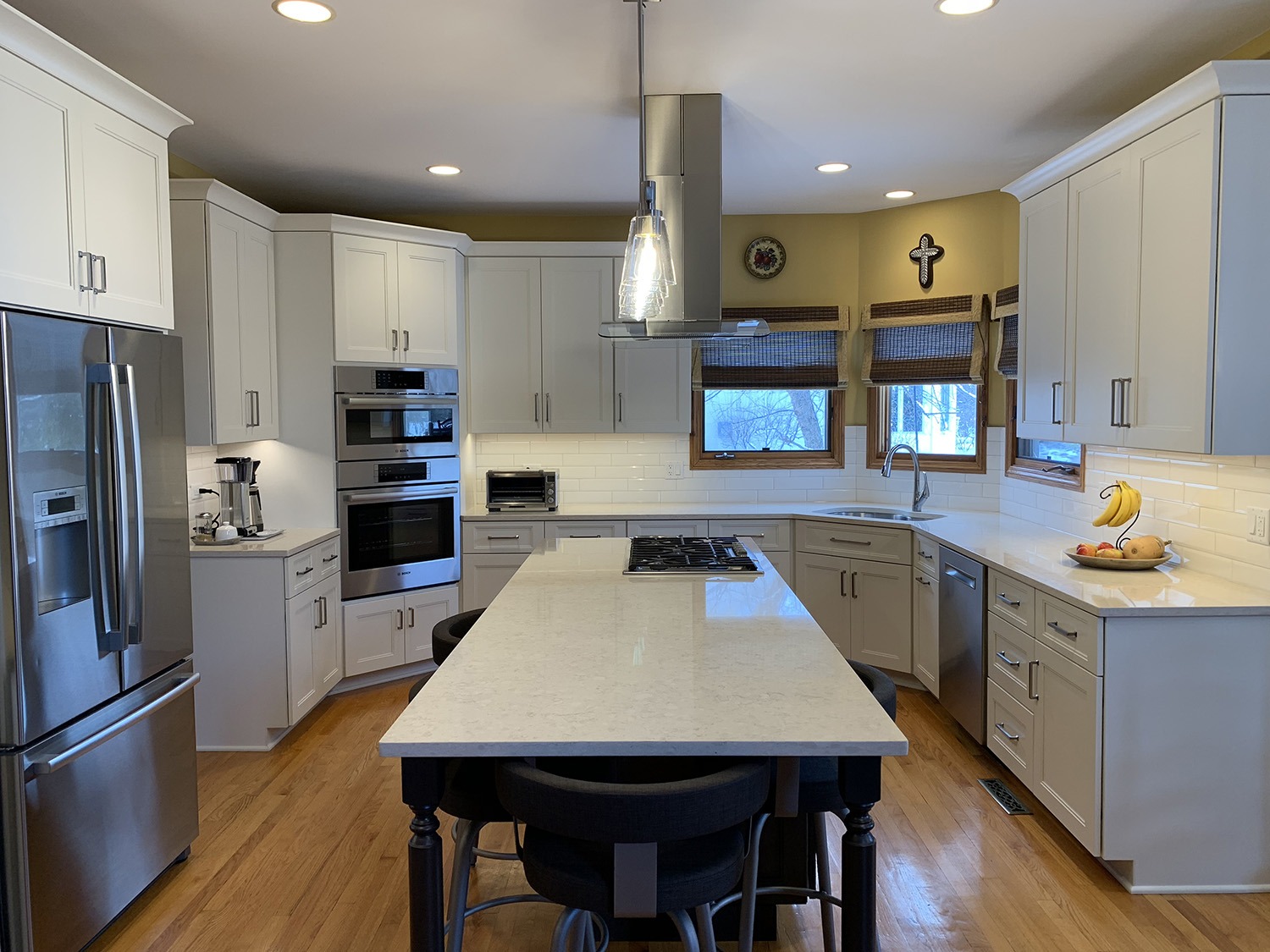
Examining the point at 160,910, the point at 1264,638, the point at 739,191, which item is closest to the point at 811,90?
the point at 739,191

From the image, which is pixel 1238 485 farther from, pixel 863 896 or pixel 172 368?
pixel 172 368

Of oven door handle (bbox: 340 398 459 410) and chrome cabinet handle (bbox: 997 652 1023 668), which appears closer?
chrome cabinet handle (bbox: 997 652 1023 668)

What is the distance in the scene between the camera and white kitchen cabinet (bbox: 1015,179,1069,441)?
3631 mm

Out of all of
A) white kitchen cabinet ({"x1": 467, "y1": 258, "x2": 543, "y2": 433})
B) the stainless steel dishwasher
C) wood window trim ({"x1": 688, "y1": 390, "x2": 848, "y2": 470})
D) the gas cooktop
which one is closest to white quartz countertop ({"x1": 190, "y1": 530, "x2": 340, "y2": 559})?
white kitchen cabinet ({"x1": 467, "y1": 258, "x2": 543, "y2": 433})

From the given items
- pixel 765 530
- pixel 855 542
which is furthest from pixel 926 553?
pixel 765 530

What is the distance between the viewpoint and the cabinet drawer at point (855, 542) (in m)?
4.70

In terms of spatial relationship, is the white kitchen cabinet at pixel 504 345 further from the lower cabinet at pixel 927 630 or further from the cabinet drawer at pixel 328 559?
the lower cabinet at pixel 927 630

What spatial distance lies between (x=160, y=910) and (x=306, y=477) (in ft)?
7.73

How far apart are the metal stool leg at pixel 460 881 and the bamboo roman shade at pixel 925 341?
12.9ft

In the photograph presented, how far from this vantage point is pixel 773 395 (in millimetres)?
5762

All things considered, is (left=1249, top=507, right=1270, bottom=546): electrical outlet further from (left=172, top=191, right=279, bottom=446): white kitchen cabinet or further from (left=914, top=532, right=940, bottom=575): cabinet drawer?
(left=172, top=191, right=279, bottom=446): white kitchen cabinet

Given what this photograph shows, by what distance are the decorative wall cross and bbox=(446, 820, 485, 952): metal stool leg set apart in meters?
4.14

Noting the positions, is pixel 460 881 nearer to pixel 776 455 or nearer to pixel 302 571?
pixel 302 571

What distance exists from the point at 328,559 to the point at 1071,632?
130 inches
